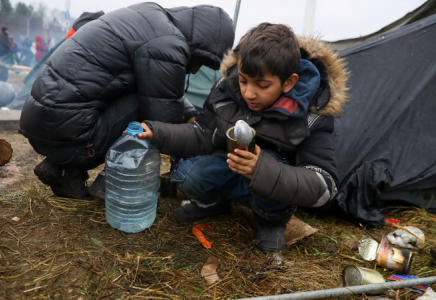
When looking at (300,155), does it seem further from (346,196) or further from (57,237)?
(57,237)

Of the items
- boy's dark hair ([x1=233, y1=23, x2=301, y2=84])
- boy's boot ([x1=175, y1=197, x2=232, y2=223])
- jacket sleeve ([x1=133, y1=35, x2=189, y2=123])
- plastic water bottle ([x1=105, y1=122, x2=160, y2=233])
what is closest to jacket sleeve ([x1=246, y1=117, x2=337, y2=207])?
boy's dark hair ([x1=233, y1=23, x2=301, y2=84])

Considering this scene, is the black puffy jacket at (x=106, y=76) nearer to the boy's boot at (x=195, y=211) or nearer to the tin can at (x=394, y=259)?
the boy's boot at (x=195, y=211)

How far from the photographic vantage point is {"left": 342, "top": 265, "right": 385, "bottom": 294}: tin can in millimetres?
1758

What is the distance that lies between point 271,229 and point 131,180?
1063 millimetres

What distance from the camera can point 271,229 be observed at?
2.18m

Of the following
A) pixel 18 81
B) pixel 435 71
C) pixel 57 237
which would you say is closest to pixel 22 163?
pixel 57 237

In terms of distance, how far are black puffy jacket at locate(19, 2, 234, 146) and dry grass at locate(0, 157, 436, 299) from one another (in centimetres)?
58

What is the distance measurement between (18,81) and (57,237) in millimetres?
9018

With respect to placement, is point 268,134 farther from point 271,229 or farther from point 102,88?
point 102,88

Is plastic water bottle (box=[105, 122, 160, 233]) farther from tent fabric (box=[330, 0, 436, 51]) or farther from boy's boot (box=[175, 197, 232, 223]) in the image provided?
tent fabric (box=[330, 0, 436, 51])

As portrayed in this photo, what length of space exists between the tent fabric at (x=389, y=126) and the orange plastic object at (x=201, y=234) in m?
1.14

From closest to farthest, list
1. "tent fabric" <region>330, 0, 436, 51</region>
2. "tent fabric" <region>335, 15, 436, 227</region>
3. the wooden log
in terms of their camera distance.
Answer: "tent fabric" <region>335, 15, 436, 227</region>, the wooden log, "tent fabric" <region>330, 0, 436, 51</region>

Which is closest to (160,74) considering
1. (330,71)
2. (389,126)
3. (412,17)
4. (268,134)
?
(268,134)

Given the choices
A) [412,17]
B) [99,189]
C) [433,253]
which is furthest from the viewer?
[412,17]
